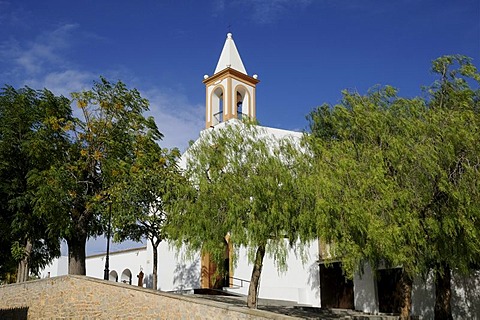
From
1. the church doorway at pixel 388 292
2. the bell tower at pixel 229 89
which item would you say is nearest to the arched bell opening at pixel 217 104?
the bell tower at pixel 229 89

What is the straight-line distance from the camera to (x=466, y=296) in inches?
692

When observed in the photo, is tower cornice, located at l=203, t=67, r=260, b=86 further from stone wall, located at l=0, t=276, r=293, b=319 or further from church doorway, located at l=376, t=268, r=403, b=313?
stone wall, located at l=0, t=276, r=293, b=319

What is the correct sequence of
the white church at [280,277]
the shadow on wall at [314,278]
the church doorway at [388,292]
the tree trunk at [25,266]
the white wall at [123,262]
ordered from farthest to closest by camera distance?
the white wall at [123,262] < the shadow on wall at [314,278] < the tree trunk at [25,266] < the church doorway at [388,292] < the white church at [280,277]

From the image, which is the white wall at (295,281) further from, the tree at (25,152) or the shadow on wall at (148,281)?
the tree at (25,152)

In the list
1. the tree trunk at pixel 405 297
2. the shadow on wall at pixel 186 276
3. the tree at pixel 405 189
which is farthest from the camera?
the shadow on wall at pixel 186 276

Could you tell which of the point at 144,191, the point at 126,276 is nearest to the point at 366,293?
the point at 144,191

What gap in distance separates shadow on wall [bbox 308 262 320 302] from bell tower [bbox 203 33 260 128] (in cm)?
893

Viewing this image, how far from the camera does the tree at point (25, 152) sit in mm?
18562

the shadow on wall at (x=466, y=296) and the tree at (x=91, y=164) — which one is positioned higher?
the tree at (x=91, y=164)

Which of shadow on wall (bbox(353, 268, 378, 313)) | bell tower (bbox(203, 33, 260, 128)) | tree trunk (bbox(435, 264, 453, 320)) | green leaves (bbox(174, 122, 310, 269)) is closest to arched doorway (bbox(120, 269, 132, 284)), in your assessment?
bell tower (bbox(203, 33, 260, 128))

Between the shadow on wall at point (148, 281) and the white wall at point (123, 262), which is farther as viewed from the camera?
the white wall at point (123, 262)

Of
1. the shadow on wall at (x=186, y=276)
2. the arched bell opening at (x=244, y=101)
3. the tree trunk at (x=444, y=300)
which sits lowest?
the tree trunk at (x=444, y=300)

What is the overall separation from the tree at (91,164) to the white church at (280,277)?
4.04 m

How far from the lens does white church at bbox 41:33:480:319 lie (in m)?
18.5
